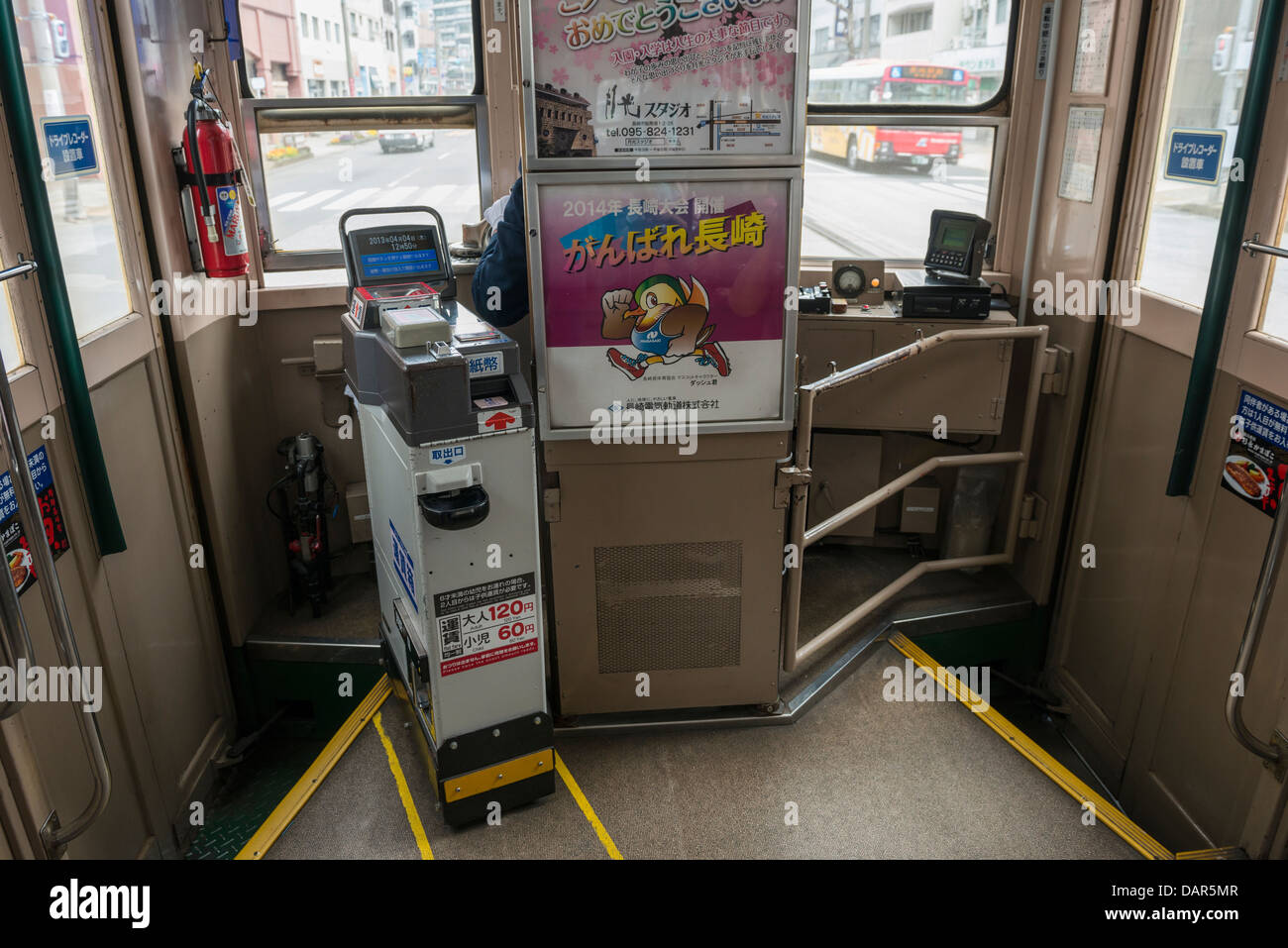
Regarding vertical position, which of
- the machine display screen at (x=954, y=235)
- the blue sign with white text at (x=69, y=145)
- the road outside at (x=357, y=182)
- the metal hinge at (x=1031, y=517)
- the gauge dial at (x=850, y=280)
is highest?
the blue sign with white text at (x=69, y=145)

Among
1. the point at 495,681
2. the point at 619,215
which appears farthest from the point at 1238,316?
the point at 495,681

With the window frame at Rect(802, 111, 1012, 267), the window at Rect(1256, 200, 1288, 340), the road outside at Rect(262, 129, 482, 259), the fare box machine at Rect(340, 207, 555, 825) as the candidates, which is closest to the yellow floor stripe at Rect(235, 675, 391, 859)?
the fare box machine at Rect(340, 207, 555, 825)

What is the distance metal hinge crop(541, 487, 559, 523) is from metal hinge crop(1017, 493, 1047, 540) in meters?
2.11

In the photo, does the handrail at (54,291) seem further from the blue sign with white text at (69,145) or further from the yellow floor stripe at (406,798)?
the yellow floor stripe at (406,798)

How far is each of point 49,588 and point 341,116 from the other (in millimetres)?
2619

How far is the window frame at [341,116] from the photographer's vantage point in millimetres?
3766

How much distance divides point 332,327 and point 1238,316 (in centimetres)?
336

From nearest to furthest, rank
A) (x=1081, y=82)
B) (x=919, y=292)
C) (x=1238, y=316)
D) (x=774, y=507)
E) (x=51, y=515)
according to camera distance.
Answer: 1. (x=51, y=515)
2. (x=1238, y=316)
3. (x=774, y=507)
4. (x=1081, y=82)
5. (x=919, y=292)

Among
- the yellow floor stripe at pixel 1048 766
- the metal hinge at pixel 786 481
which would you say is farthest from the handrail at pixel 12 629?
the yellow floor stripe at pixel 1048 766

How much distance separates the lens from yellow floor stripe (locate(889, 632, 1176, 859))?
2.83m

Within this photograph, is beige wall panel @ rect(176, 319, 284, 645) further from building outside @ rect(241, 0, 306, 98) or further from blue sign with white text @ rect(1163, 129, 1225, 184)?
Answer: blue sign with white text @ rect(1163, 129, 1225, 184)

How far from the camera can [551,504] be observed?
2947mm

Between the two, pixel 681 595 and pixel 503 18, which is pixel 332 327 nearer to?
pixel 503 18

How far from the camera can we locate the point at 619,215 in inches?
104
